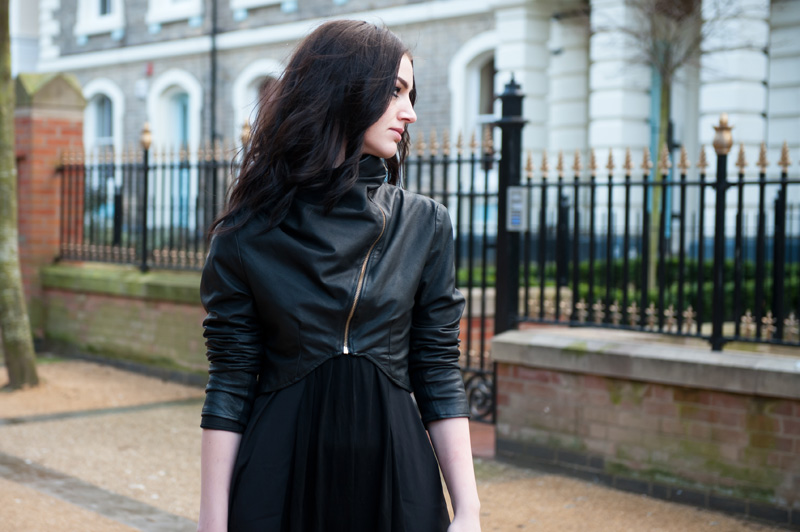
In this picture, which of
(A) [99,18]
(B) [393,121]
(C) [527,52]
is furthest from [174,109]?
(B) [393,121]

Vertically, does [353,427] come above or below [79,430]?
above

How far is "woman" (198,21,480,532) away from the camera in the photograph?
199 centimetres

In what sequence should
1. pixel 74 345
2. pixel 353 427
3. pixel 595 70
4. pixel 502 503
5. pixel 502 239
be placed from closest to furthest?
1. pixel 353 427
2. pixel 502 503
3. pixel 502 239
4. pixel 74 345
5. pixel 595 70

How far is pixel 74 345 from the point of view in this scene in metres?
10.4

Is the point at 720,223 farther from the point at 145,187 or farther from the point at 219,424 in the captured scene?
the point at 145,187

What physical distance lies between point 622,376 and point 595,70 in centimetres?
985

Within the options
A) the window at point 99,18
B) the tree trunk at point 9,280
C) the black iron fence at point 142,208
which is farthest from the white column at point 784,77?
the window at point 99,18

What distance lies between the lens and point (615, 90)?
14.4 metres

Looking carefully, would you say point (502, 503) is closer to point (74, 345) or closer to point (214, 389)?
point (214, 389)

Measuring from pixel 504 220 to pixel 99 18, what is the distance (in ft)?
66.9

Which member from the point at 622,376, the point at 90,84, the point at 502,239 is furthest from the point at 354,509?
the point at 90,84

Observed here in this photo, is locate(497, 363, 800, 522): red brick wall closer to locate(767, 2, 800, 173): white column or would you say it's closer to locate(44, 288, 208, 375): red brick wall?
locate(44, 288, 208, 375): red brick wall

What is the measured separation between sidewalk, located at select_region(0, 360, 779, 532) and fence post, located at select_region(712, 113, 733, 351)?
0.97 meters

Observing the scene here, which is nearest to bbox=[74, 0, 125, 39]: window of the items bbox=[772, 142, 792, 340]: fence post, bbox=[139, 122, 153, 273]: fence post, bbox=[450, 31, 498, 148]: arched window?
bbox=[450, 31, 498, 148]: arched window
